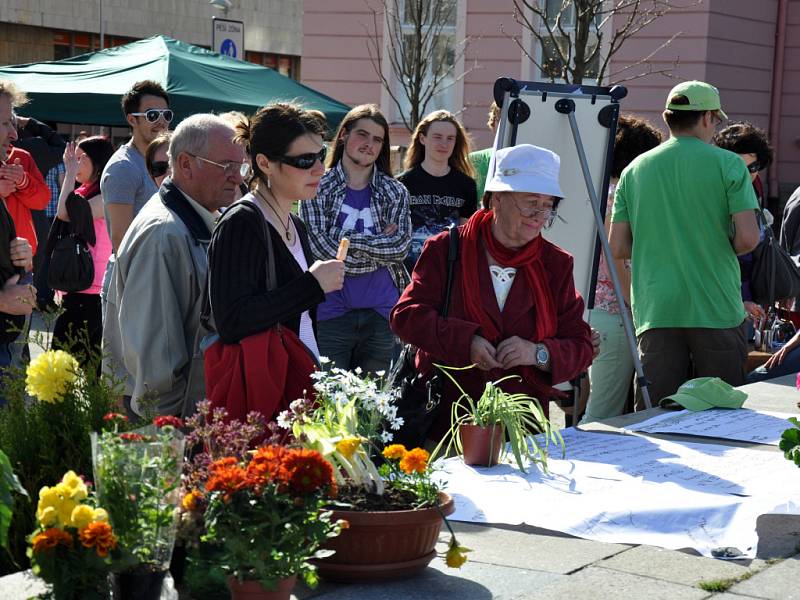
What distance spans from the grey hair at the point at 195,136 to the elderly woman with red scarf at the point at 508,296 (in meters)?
0.88

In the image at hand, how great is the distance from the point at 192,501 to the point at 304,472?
0.81ft

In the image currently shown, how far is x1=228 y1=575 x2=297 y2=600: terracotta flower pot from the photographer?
268 cm

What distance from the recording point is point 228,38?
618 inches

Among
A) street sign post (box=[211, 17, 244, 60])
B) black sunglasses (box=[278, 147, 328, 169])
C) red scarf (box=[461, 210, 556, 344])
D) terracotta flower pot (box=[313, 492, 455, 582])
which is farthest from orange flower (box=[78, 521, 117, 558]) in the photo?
street sign post (box=[211, 17, 244, 60])

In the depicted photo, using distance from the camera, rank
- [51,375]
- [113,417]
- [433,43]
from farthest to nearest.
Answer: [433,43] < [51,375] < [113,417]

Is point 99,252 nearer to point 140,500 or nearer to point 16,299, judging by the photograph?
point 16,299

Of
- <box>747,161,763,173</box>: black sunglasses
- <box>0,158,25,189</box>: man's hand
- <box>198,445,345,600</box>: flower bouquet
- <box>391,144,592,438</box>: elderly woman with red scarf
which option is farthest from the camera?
<box>747,161,763,173</box>: black sunglasses

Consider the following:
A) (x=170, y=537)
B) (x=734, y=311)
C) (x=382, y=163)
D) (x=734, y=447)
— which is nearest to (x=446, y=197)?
(x=382, y=163)

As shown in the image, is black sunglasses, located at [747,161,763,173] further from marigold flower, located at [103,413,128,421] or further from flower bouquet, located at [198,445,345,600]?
flower bouquet, located at [198,445,345,600]

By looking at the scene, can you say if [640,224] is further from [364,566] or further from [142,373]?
[364,566]

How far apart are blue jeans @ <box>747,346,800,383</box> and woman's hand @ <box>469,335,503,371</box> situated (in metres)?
2.55

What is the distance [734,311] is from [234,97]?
8234mm

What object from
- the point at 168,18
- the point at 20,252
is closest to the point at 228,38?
the point at 20,252

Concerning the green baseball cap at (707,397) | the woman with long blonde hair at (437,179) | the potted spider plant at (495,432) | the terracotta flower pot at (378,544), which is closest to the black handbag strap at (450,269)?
the potted spider plant at (495,432)
